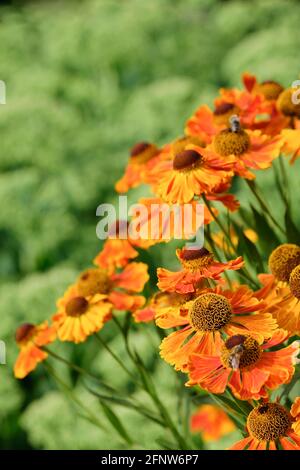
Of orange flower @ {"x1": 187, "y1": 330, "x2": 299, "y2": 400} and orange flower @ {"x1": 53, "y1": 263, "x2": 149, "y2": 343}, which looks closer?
Answer: orange flower @ {"x1": 187, "y1": 330, "x2": 299, "y2": 400}

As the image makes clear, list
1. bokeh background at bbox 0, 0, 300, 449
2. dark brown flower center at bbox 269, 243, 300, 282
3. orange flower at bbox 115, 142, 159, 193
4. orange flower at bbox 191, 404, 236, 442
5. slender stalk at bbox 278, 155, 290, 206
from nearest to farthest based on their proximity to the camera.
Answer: dark brown flower center at bbox 269, 243, 300, 282
slender stalk at bbox 278, 155, 290, 206
orange flower at bbox 115, 142, 159, 193
orange flower at bbox 191, 404, 236, 442
bokeh background at bbox 0, 0, 300, 449

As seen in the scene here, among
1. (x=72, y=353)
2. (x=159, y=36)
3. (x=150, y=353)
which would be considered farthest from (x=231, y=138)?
(x=159, y=36)

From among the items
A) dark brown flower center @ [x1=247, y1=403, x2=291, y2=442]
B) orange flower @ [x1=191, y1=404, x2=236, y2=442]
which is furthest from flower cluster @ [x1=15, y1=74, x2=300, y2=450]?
orange flower @ [x1=191, y1=404, x2=236, y2=442]

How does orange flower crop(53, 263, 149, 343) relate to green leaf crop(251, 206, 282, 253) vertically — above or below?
below

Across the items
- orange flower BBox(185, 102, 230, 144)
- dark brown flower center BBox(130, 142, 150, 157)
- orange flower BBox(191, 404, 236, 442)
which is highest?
orange flower BBox(185, 102, 230, 144)

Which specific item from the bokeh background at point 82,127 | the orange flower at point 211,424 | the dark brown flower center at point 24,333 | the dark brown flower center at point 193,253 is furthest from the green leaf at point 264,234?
the orange flower at point 211,424

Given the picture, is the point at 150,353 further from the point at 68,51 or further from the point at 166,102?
the point at 68,51
